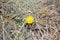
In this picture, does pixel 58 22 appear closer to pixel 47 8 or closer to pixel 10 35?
pixel 47 8

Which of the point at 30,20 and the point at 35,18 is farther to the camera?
the point at 35,18

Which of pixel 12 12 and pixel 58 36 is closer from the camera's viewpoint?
pixel 58 36

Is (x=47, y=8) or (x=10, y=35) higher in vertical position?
(x=47, y=8)

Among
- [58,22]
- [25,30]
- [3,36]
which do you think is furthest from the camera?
[58,22]

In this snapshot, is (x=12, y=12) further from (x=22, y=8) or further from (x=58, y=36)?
(x=58, y=36)

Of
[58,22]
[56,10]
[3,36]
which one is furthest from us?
[56,10]

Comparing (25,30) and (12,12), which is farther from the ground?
(12,12)

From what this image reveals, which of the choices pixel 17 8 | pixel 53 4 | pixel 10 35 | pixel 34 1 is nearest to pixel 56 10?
pixel 53 4

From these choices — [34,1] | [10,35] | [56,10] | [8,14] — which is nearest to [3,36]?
[10,35]

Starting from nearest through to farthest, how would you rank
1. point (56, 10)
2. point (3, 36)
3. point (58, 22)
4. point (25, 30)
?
1. point (3, 36)
2. point (25, 30)
3. point (58, 22)
4. point (56, 10)
